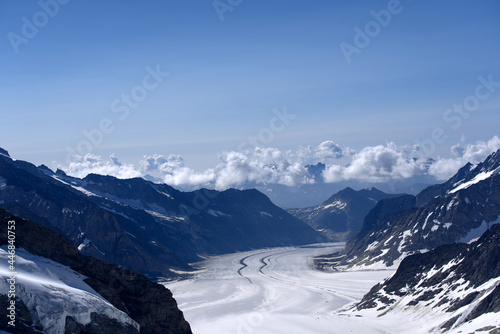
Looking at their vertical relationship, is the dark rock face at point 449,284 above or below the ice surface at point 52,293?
below

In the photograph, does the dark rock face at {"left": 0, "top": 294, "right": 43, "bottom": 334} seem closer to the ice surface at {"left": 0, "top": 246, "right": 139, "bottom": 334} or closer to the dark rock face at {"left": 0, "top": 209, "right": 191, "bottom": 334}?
the ice surface at {"left": 0, "top": 246, "right": 139, "bottom": 334}

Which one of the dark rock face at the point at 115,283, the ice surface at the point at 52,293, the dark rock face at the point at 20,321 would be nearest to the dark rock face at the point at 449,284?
the dark rock face at the point at 115,283

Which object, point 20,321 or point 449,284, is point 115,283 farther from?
point 449,284

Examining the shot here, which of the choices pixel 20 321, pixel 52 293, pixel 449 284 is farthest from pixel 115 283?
pixel 449 284

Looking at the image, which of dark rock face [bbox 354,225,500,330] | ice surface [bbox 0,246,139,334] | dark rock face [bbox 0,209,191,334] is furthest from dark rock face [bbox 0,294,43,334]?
dark rock face [bbox 354,225,500,330]

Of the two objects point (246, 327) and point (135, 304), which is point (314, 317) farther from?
point (135, 304)

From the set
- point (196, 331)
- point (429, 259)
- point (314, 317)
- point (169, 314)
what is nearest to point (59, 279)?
point (169, 314)

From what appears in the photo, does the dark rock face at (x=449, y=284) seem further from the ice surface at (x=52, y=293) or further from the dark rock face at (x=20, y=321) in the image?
the dark rock face at (x=20, y=321)
